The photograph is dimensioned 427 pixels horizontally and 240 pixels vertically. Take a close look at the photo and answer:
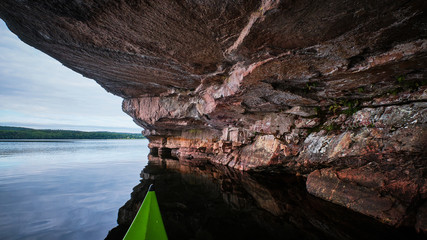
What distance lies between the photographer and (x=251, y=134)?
11.6 meters

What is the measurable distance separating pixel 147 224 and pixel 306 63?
5.79m

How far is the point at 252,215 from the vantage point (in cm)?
495

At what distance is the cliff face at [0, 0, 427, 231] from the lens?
11.2ft

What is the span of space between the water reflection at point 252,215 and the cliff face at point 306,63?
30.7 inches

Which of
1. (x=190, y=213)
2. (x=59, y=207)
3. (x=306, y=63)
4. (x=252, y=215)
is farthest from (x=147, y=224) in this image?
(x=306, y=63)

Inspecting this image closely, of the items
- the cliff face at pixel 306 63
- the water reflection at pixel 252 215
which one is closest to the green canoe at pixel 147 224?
the water reflection at pixel 252 215

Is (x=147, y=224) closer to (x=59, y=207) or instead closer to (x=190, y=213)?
(x=190, y=213)

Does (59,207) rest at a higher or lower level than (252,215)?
higher

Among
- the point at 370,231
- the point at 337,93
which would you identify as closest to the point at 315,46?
the point at 337,93

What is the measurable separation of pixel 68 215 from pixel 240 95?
7706mm

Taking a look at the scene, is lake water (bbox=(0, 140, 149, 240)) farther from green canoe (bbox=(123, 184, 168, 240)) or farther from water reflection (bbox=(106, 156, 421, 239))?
green canoe (bbox=(123, 184, 168, 240))

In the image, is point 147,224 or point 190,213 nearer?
point 147,224

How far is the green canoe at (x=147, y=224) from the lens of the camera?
238 centimetres

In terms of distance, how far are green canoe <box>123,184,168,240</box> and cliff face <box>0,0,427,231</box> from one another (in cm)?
406
